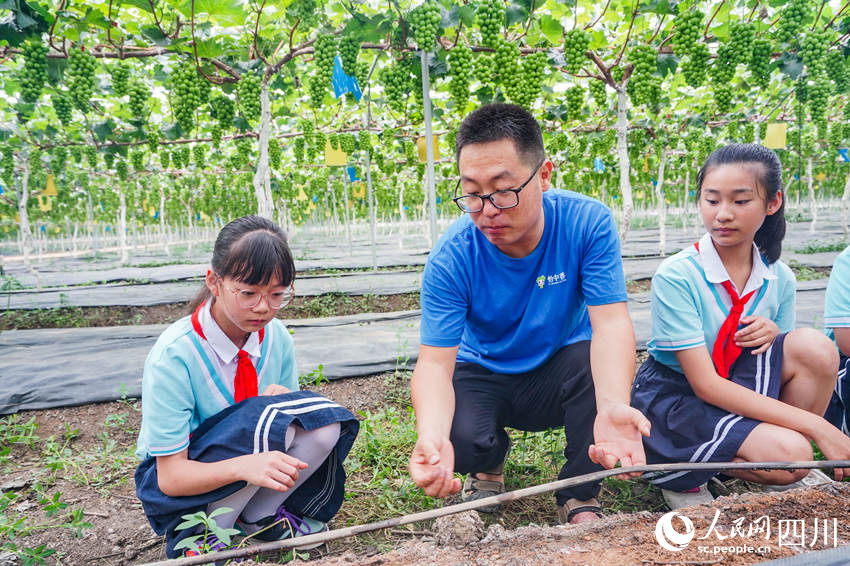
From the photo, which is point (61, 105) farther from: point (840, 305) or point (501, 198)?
point (840, 305)

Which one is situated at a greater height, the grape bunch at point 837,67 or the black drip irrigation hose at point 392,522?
the grape bunch at point 837,67

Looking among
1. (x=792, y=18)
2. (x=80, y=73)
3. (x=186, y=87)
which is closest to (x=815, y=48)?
(x=792, y=18)

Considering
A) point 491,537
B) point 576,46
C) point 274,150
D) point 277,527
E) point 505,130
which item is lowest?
point 277,527

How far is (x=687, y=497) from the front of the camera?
1734 mm

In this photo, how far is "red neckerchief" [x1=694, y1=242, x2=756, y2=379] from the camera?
5.90 feet

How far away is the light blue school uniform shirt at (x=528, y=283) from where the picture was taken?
1.70 metres

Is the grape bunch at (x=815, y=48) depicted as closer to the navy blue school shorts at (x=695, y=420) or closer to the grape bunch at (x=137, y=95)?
the navy blue school shorts at (x=695, y=420)

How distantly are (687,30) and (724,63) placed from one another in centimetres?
62

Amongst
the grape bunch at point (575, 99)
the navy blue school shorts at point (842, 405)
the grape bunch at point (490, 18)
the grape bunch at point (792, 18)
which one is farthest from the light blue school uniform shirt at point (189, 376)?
the grape bunch at point (792, 18)

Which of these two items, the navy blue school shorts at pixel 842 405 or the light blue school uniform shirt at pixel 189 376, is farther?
the navy blue school shorts at pixel 842 405

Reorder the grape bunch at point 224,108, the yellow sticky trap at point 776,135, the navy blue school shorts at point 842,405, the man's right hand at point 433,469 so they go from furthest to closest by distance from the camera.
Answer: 1. the yellow sticky trap at point 776,135
2. the grape bunch at point 224,108
3. the navy blue school shorts at point 842,405
4. the man's right hand at point 433,469

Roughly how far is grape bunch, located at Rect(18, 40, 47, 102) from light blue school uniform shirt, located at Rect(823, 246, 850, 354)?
4.84 m

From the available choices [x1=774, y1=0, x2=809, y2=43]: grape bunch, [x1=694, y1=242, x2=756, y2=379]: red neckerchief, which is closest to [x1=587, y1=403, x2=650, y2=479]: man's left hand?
[x1=694, y1=242, x2=756, y2=379]: red neckerchief

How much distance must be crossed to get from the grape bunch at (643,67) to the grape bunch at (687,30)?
268 millimetres
